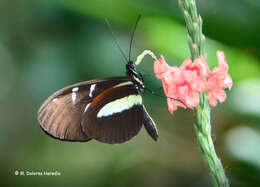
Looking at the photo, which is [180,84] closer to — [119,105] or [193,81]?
[193,81]

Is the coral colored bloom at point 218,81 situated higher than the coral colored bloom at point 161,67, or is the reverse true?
the coral colored bloom at point 161,67

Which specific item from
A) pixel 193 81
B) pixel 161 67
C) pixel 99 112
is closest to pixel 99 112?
pixel 99 112

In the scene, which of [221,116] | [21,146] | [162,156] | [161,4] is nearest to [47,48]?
[21,146]

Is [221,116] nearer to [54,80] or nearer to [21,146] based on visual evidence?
[54,80]

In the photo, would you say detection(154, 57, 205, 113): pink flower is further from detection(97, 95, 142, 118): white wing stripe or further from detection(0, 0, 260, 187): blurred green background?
detection(0, 0, 260, 187): blurred green background

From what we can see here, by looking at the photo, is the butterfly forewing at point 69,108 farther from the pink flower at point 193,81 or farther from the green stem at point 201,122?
the green stem at point 201,122

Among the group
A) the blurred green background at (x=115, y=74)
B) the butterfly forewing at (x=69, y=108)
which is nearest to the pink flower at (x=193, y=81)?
the butterfly forewing at (x=69, y=108)
